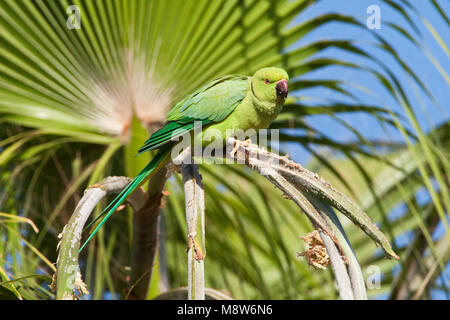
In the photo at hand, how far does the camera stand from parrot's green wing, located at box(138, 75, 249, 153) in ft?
6.99

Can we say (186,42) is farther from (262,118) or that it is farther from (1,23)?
(1,23)

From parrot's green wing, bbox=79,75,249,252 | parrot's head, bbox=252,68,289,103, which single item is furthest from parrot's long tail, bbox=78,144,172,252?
parrot's head, bbox=252,68,289,103

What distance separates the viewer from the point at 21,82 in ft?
8.02

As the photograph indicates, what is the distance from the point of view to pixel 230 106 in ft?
7.27

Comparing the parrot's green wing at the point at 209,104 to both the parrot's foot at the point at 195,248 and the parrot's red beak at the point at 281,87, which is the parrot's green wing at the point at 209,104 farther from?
the parrot's foot at the point at 195,248

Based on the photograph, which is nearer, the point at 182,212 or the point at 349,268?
the point at 349,268

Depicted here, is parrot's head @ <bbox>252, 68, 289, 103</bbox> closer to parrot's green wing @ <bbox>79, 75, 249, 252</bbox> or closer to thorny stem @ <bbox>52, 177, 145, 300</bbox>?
parrot's green wing @ <bbox>79, 75, 249, 252</bbox>

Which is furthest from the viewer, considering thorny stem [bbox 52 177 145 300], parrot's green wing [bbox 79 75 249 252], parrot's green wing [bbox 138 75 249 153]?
parrot's green wing [bbox 138 75 249 153]

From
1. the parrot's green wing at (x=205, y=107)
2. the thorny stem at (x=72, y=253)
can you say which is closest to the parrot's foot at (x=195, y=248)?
the thorny stem at (x=72, y=253)

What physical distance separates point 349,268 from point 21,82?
6.17ft

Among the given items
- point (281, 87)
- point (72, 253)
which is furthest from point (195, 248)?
point (281, 87)

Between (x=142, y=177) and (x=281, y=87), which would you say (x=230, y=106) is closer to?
(x=281, y=87)

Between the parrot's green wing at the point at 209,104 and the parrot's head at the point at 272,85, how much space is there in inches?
3.9

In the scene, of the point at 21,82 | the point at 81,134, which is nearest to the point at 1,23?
the point at 21,82
